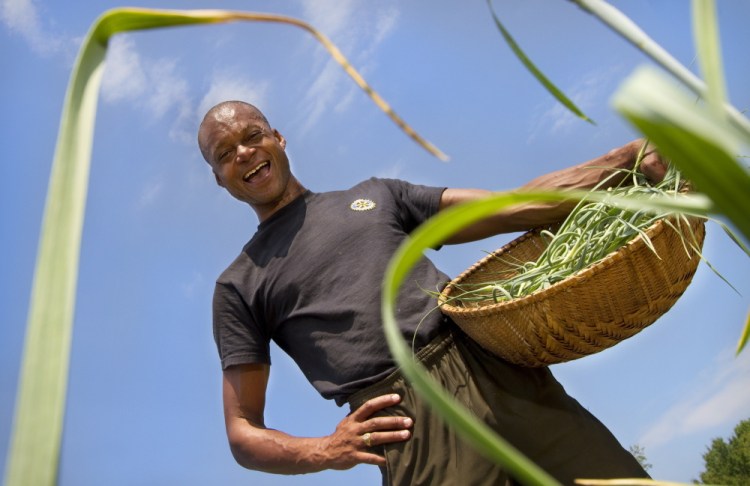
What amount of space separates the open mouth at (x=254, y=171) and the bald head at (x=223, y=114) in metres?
0.11

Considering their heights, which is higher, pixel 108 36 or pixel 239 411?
pixel 239 411

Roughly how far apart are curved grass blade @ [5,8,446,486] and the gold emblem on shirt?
4.10 feet

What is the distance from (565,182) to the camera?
1.22 m

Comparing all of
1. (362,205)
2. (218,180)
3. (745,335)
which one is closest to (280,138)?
(218,180)

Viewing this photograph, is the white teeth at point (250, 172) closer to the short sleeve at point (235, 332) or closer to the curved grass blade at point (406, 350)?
the short sleeve at point (235, 332)

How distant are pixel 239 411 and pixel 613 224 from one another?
2.48 feet

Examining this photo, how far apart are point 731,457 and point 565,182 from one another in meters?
7.87

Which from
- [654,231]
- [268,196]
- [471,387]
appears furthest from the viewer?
[268,196]

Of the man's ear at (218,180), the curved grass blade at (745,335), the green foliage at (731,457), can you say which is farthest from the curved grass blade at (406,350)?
the green foliage at (731,457)

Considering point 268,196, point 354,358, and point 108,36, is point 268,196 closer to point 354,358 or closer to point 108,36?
point 354,358

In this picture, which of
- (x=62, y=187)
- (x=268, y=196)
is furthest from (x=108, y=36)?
(x=268, y=196)

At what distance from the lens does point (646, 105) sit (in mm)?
132

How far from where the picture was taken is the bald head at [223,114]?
164 cm

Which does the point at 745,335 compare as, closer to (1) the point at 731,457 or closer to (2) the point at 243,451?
(2) the point at 243,451
